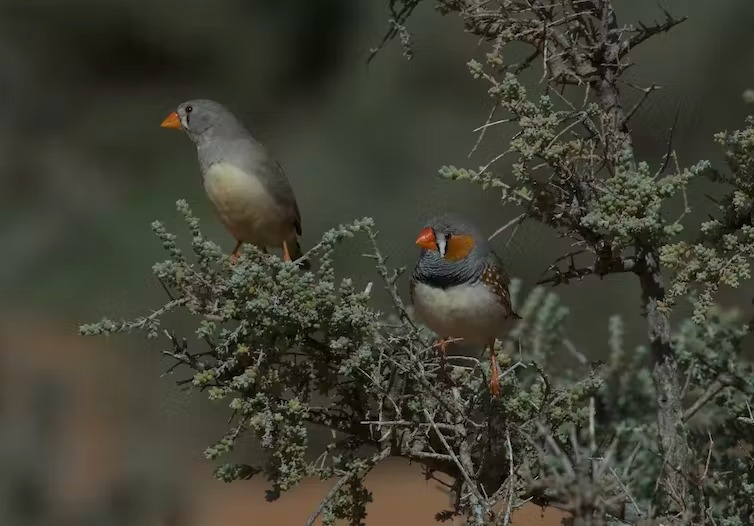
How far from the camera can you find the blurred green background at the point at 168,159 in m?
2.37

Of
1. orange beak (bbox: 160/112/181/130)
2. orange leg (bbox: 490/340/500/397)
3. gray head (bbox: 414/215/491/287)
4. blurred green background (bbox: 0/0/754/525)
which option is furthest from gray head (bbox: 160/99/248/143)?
orange leg (bbox: 490/340/500/397)

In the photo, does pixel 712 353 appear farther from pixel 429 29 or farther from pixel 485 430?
pixel 429 29

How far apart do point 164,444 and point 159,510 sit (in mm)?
569

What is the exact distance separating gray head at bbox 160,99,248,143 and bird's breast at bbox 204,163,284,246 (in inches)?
2.4

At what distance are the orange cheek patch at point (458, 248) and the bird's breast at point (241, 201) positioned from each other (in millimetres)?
310

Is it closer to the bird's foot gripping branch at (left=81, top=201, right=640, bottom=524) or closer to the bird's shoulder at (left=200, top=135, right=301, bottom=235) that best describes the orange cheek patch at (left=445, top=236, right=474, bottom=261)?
the bird's foot gripping branch at (left=81, top=201, right=640, bottom=524)

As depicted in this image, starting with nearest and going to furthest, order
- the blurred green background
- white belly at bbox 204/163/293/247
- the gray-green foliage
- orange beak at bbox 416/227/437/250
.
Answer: the gray-green foliage → orange beak at bbox 416/227/437/250 → white belly at bbox 204/163/293/247 → the blurred green background

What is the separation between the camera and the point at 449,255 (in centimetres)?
130

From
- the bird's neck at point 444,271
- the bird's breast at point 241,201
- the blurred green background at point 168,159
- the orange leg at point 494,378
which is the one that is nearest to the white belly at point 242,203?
the bird's breast at point 241,201

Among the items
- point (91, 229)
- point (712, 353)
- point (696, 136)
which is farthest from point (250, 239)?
point (91, 229)

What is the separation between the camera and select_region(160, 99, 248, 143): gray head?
150 cm

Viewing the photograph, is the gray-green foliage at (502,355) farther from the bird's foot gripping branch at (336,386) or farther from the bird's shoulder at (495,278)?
the bird's shoulder at (495,278)

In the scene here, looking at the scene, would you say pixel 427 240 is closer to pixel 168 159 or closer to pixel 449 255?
pixel 449 255

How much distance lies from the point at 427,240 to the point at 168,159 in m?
3.37
